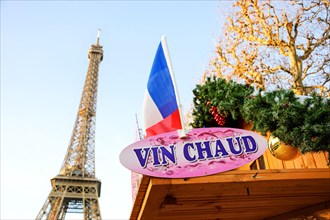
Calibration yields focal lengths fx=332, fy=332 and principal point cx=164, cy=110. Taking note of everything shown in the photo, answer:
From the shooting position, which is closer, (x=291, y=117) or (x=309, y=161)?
(x=291, y=117)

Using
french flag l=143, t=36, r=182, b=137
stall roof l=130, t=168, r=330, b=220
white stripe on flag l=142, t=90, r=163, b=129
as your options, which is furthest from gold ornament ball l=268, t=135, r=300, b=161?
white stripe on flag l=142, t=90, r=163, b=129

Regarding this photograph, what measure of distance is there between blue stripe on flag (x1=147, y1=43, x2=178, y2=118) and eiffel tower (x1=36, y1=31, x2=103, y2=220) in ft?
137

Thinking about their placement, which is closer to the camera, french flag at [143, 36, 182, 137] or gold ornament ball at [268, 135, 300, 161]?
gold ornament ball at [268, 135, 300, 161]

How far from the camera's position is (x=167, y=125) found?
161 inches

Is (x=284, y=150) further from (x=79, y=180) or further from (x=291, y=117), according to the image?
(x=79, y=180)

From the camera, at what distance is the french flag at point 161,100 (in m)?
4.08

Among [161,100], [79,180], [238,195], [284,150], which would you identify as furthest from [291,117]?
[79,180]

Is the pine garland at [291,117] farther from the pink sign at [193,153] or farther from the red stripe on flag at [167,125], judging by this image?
the red stripe on flag at [167,125]

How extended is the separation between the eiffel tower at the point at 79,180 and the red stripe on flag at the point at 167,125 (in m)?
41.8

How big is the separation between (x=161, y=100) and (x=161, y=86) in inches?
7.3

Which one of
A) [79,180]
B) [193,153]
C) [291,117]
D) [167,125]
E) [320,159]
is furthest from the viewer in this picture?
[79,180]

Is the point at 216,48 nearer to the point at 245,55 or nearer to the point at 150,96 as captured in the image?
the point at 245,55

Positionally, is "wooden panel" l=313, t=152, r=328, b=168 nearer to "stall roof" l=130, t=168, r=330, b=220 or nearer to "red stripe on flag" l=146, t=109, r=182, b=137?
"stall roof" l=130, t=168, r=330, b=220

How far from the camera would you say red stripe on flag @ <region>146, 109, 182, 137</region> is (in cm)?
401
